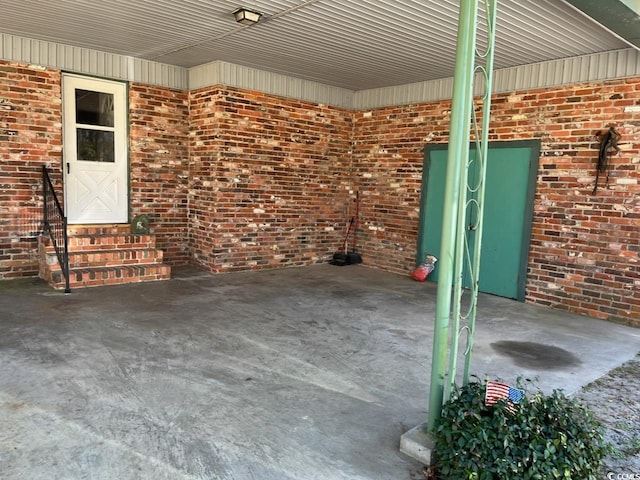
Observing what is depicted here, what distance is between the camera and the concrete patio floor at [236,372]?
2434mm

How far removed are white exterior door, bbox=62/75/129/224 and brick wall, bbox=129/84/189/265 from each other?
167 mm

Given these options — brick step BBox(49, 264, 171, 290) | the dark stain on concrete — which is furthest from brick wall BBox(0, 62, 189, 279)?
the dark stain on concrete

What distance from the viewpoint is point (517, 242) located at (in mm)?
6379

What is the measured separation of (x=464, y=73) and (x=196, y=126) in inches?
230

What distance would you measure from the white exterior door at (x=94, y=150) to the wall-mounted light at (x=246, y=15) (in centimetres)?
292

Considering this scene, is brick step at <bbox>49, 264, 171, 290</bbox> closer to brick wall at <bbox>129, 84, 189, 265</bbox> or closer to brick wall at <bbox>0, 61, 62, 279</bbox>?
brick wall at <bbox>0, 61, 62, 279</bbox>

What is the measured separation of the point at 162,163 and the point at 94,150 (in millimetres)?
979

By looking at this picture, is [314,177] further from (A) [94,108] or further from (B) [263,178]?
(A) [94,108]

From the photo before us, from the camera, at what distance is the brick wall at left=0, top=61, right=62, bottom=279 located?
6.04 meters

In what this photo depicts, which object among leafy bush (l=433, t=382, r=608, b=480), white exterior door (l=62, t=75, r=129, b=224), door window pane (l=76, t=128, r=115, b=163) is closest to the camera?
leafy bush (l=433, t=382, r=608, b=480)

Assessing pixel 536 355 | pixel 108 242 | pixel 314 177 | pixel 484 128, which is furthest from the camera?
pixel 314 177

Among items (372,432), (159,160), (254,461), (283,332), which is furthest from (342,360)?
(159,160)

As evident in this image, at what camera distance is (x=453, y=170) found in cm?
236

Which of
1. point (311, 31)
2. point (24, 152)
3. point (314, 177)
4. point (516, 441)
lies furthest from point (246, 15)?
point (516, 441)
